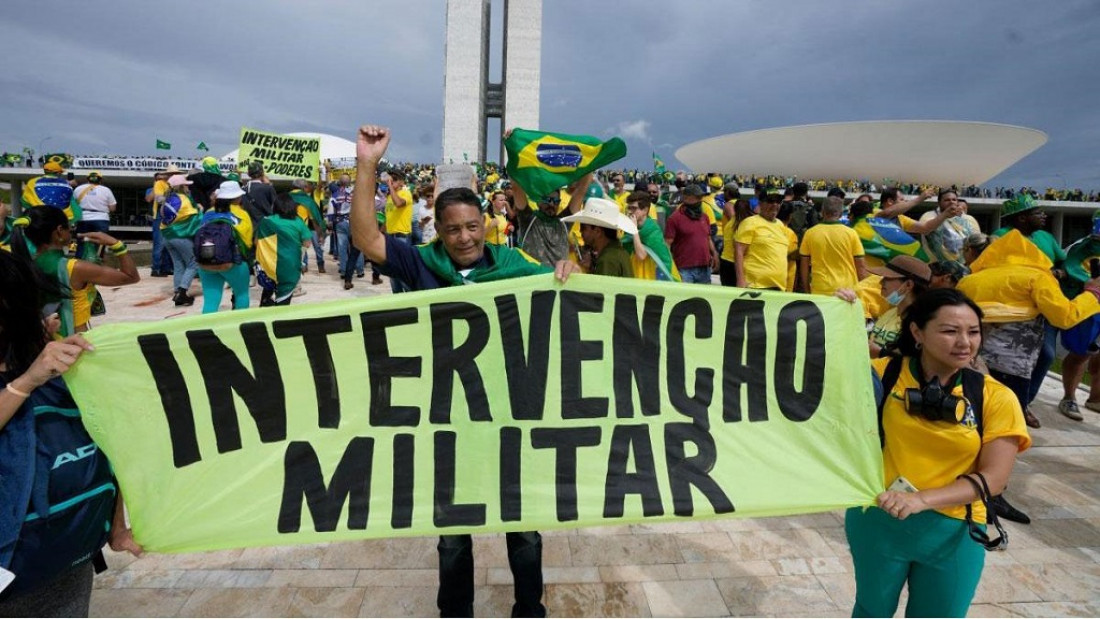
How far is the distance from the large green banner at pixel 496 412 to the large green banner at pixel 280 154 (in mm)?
9417

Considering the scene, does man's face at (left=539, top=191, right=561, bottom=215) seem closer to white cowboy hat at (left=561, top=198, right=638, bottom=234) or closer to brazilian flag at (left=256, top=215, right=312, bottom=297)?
white cowboy hat at (left=561, top=198, right=638, bottom=234)

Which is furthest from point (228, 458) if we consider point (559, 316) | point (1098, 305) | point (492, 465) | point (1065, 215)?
point (1065, 215)

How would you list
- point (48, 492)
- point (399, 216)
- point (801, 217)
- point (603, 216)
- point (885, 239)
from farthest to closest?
point (399, 216), point (801, 217), point (885, 239), point (603, 216), point (48, 492)

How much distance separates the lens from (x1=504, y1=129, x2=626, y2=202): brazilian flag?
14.2 ft

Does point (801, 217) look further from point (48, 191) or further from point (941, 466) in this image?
point (48, 191)

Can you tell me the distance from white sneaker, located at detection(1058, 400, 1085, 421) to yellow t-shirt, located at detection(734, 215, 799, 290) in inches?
122

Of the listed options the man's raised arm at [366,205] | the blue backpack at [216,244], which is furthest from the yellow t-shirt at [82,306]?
the man's raised arm at [366,205]

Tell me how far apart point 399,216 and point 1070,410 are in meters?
8.99

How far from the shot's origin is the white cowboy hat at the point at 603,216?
12.8ft

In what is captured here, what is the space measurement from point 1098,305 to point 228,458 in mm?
4879

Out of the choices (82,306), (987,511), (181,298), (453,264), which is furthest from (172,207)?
(987,511)

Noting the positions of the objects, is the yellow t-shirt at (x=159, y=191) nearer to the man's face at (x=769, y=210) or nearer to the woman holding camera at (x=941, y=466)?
the man's face at (x=769, y=210)

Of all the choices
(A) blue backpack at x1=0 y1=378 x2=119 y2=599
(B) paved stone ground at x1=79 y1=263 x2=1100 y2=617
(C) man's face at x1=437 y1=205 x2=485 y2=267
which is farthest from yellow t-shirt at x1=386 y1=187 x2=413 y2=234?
(A) blue backpack at x1=0 y1=378 x2=119 y2=599

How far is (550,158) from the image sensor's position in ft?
14.2
